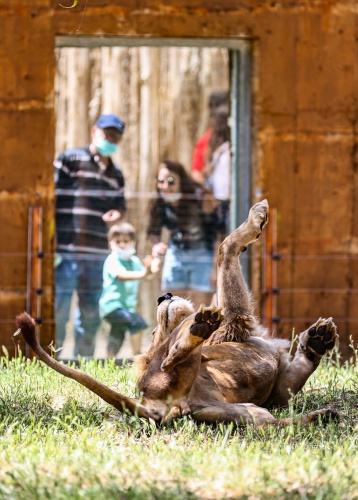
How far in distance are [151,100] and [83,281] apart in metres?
11.7

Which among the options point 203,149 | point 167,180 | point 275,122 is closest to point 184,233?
point 167,180

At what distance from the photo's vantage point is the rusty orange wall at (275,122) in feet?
31.6

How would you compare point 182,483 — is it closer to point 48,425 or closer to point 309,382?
point 48,425

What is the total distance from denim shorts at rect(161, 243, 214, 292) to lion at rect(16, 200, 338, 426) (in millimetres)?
3839

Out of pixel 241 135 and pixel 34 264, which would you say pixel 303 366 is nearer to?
pixel 34 264

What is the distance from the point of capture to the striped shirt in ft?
36.3

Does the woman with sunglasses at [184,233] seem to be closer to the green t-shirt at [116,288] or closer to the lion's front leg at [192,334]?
the green t-shirt at [116,288]

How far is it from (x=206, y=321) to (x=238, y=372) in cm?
78

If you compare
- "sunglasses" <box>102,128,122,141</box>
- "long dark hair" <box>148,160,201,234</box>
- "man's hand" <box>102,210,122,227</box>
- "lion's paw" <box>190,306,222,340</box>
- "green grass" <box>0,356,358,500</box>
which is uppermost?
"sunglasses" <box>102,128,122,141</box>

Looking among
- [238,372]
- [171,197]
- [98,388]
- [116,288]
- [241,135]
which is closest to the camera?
[98,388]

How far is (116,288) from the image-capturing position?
10.3 meters

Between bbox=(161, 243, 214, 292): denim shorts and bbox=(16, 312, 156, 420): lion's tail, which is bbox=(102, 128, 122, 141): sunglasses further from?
bbox=(16, 312, 156, 420): lion's tail

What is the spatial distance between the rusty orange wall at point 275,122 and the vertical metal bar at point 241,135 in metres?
0.13

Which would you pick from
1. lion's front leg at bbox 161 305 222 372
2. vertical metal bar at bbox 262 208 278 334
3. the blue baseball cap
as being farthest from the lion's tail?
the blue baseball cap
